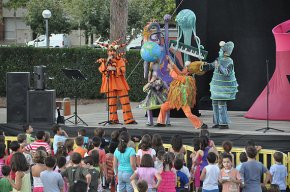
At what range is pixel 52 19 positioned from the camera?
45.7m

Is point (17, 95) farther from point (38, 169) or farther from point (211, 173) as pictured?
point (211, 173)

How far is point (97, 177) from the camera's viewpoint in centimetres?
1323

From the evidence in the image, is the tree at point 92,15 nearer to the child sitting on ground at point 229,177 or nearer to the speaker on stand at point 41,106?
the speaker on stand at point 41,106

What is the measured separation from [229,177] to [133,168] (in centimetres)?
157

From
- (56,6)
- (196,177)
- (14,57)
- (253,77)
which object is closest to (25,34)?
(56,6)

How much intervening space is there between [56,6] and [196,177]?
3227 cm

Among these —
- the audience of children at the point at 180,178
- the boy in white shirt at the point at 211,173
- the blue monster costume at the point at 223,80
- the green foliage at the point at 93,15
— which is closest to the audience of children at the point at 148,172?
the audience of children at the point at 180,178

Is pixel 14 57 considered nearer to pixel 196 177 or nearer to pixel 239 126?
pixel 239 126

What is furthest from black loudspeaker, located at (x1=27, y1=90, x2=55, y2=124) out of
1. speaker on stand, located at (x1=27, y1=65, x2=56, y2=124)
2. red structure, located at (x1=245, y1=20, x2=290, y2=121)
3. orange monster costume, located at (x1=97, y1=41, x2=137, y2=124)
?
red structure, located at (x1=245, y1=20, x2=290, y2=121)

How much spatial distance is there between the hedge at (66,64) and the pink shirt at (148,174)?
753 inches

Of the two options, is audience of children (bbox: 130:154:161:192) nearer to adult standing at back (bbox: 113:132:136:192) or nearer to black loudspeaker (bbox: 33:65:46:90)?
adult standing at back (bbox: 113:132:136:192)

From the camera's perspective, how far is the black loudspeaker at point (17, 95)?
20859mm

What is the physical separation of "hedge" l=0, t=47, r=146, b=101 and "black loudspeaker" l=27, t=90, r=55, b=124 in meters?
11.6

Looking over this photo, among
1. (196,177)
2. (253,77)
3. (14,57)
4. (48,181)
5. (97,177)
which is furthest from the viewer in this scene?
(14,57)
